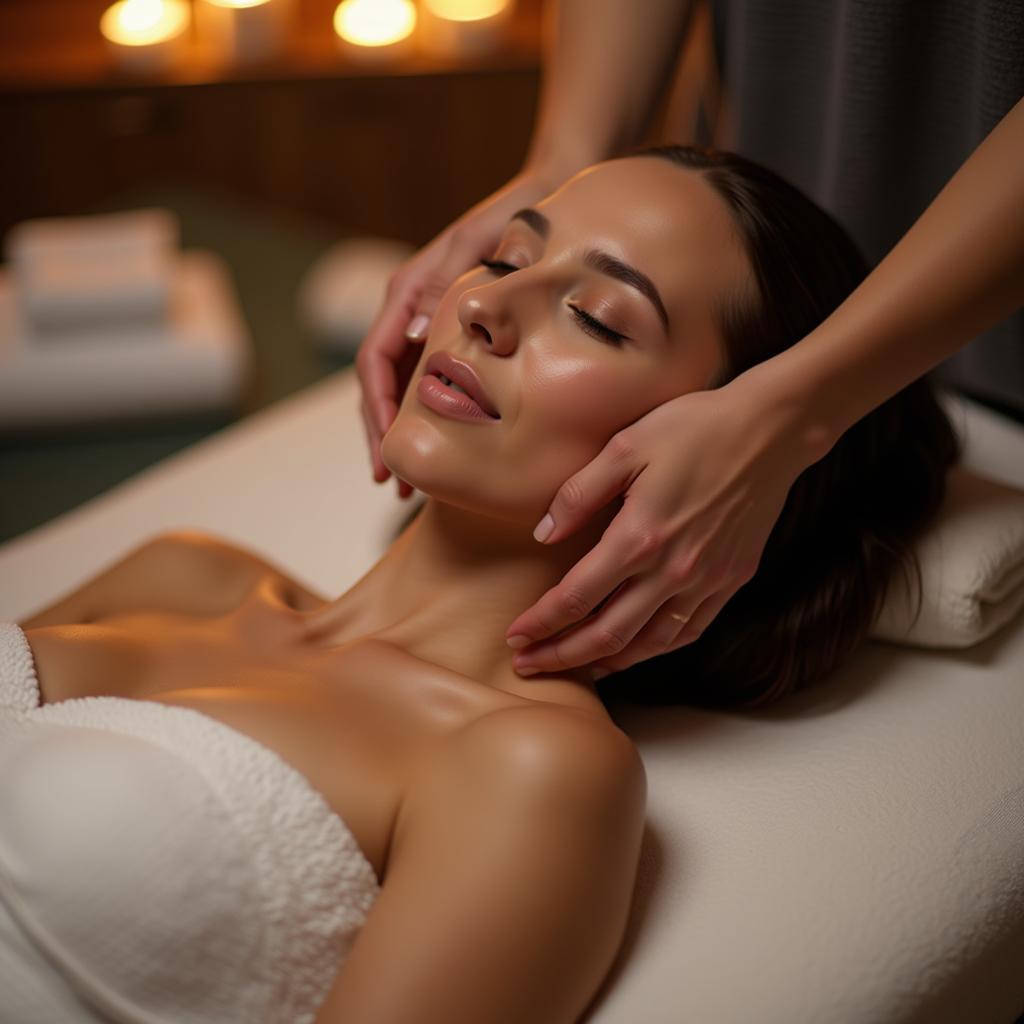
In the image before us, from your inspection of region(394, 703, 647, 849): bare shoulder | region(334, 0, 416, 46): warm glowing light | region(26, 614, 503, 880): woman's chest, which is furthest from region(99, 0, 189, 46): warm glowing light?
region(394, 703, 647, 849): bare shoulder

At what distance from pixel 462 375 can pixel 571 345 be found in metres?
0.10

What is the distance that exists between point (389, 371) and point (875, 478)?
54cm

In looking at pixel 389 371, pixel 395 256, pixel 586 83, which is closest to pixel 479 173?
pixel 395 256

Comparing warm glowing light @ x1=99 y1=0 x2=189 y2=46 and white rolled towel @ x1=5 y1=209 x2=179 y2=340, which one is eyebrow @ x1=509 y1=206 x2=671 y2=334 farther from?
warm glowing light @ x1=99 y1=0 x2=189 y2=46

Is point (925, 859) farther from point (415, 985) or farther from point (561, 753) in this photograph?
point (415, 985)

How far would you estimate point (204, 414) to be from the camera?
7.16 ft

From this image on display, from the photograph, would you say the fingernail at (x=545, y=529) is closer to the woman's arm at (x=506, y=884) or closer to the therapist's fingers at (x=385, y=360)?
the woman's arm at (x=506, y=884)

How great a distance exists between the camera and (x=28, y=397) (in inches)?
82.4

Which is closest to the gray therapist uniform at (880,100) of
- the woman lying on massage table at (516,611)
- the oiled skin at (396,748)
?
the woman lying on massage table at (516,611)

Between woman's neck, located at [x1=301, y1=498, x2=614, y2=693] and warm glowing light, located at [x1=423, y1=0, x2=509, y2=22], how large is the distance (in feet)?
7.71

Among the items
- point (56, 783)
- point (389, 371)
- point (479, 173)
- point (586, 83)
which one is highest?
point (586, 83)

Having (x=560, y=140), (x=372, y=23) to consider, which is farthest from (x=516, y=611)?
(x=372, y=23)

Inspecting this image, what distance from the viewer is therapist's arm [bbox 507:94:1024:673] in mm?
1060

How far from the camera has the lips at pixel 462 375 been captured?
3.69 ft
